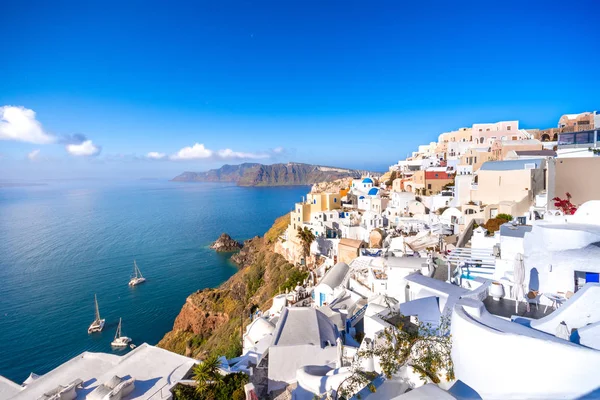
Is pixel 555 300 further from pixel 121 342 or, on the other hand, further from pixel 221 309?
pixel 121 342

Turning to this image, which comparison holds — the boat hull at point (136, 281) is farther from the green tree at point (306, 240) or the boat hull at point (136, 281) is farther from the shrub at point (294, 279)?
the green tree at point (306, 240)

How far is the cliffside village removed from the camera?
4102 mm

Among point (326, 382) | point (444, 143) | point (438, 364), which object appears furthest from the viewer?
point (444, 143)

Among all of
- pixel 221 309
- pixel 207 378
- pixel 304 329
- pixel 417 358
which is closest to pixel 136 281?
pixel 221 309

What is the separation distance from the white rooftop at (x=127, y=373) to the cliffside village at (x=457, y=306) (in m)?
0.05

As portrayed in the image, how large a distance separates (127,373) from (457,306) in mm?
9829

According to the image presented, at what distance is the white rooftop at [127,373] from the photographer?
9.08 metres

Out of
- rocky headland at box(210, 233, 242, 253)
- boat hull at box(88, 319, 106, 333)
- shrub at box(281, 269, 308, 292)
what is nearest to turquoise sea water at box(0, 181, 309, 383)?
boat hull at box(88, 319, 106, 333)

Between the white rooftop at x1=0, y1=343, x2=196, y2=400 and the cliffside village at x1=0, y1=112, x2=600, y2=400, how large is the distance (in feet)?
0.16

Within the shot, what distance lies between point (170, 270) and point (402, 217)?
32.2 m

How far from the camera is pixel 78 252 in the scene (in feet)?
163

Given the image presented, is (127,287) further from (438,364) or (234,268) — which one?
(438,364)

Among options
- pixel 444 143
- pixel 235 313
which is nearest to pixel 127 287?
pixel 235 313

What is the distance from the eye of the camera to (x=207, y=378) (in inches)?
333
